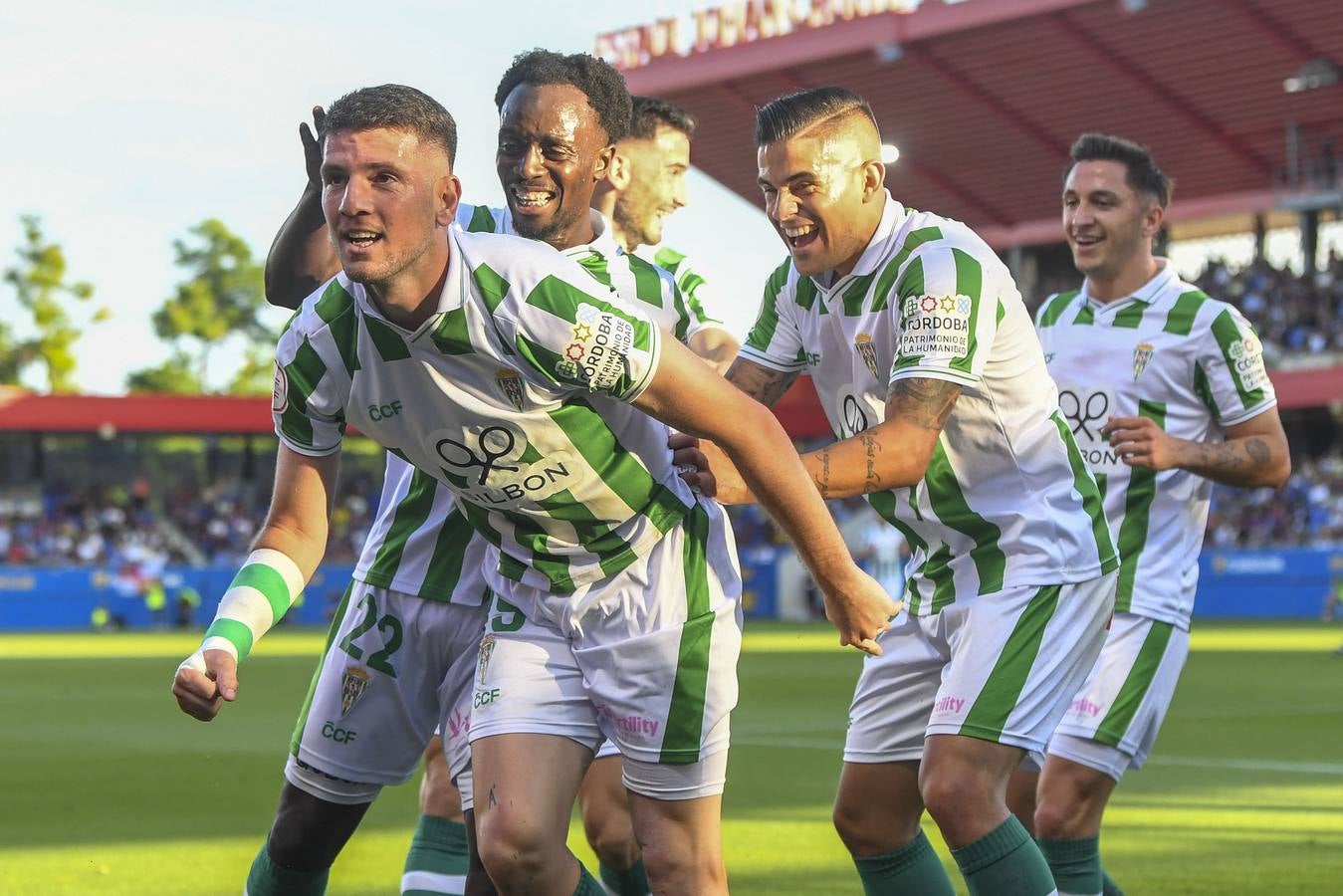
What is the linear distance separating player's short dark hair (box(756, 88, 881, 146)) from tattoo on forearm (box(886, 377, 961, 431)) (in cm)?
75

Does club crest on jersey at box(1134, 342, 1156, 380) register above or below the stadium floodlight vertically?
below

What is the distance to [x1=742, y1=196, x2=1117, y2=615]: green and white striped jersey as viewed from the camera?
4.95m

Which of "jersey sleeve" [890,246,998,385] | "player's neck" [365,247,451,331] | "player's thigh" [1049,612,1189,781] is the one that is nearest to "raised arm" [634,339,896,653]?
"player's neck" [365,247,451,331]

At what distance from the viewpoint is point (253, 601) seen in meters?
4.46

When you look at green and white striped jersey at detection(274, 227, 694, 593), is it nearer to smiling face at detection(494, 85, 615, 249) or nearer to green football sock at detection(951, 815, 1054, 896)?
smiling face at detection(494, 85, 615, 249)

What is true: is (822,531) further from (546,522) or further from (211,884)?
(211,884)

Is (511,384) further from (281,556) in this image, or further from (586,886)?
(586,886)

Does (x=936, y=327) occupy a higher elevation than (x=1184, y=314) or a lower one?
higher

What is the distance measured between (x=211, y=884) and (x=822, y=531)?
13.7 ft

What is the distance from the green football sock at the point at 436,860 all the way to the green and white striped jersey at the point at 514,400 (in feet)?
3.93

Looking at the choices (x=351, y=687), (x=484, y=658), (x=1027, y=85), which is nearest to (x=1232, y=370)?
(x=484, y=658)

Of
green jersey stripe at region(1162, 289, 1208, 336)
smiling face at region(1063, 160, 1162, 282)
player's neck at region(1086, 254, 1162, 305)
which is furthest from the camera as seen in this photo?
player's neck at region(1086, 254, 1162, 305)

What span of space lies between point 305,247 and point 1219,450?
3121mm

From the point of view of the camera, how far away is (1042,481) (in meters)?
5.08
